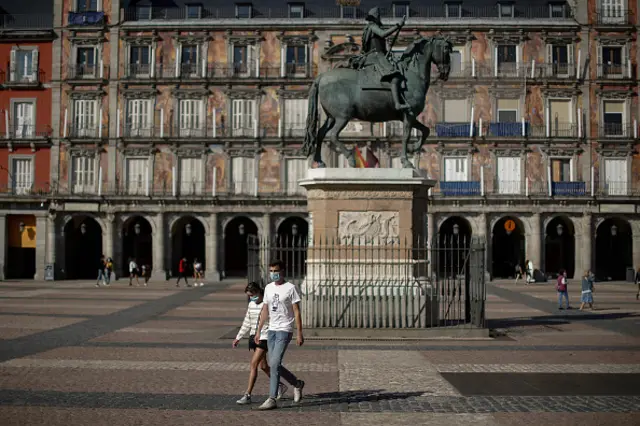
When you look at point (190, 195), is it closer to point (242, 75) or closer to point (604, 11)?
point (242, 75)

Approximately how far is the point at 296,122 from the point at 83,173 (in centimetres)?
1372

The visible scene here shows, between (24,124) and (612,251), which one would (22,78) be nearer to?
(24,124)

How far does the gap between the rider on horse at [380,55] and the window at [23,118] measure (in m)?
36.0

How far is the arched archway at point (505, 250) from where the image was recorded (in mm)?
48875

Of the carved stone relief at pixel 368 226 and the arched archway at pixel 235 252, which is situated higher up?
the carved stone relief at pixel 368 226

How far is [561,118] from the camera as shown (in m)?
46.8

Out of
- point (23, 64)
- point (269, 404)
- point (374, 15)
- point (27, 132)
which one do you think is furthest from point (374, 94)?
point (23, 64)

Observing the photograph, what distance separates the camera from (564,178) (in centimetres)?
4647

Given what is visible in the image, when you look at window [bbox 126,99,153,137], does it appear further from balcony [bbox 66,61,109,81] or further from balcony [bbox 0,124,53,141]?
balcony [bbox 0,124,53,141]

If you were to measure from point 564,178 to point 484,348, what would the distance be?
1325 inches

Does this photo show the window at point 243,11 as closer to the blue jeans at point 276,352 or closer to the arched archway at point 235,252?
the arched archway at point 235,252

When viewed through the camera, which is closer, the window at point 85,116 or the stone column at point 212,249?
the stone column at point 212,249

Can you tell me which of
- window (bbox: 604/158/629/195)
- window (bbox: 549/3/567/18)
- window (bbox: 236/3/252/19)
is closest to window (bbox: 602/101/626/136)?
window (bbox: 604/158/629/195)

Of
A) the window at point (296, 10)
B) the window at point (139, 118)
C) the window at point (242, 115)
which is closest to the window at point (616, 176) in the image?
the window at point (296, 10)
